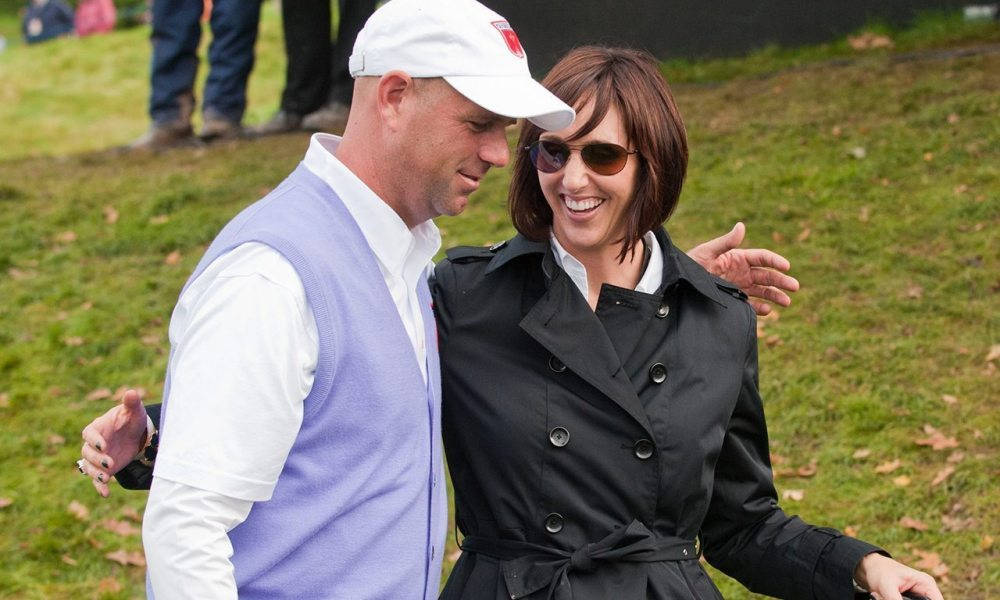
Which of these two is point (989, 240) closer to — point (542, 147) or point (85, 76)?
point (542, 147)

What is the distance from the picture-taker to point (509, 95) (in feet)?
7.77

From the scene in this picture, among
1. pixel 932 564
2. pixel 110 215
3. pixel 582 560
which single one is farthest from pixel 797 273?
pixel 110 215

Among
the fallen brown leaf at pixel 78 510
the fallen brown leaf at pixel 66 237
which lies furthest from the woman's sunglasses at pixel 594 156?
the fallen brown leaf at pixel 66 237

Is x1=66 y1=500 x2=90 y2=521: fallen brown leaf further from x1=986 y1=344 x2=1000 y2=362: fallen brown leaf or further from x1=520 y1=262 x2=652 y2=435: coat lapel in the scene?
x1=986 y1=344 x2=1000 y2=362: fallen brown leaf

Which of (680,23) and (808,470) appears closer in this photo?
(808,470)

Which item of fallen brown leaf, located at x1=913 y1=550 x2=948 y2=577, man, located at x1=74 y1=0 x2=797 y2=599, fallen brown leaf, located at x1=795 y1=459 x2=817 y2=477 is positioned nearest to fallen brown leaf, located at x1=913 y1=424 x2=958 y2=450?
fallen brown leaf, located at x1=795 y1=459 x2=817 y2=477

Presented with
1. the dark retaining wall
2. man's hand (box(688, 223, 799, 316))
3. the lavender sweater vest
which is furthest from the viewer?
the dark retaining wall

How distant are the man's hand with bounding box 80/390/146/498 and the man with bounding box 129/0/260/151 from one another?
8758 mm

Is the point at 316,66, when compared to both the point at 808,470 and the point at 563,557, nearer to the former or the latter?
the point at 808,470

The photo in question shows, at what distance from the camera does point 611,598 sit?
2.72 metres

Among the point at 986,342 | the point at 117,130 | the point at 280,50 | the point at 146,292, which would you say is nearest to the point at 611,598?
the point at 986,342

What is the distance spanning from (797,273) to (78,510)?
3.91 meters

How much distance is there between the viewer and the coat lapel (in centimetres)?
276

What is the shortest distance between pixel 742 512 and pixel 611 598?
0.43 m
